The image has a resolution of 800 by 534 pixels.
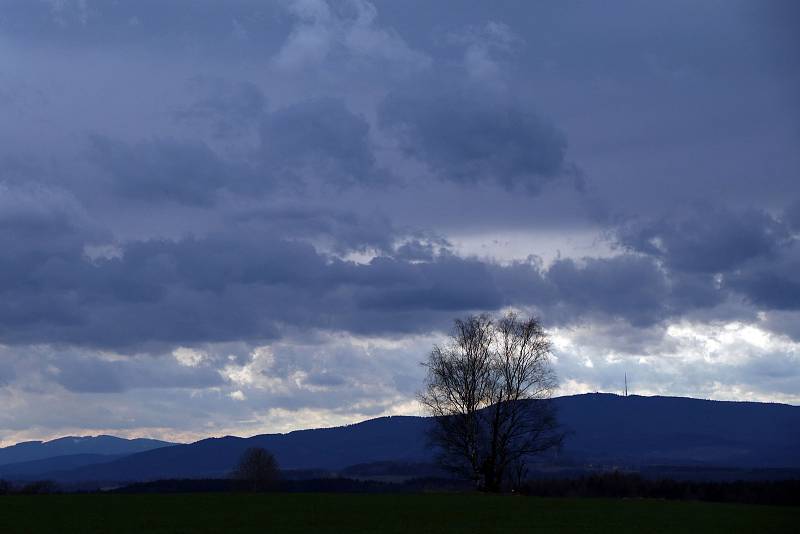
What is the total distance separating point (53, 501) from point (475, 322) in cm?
4201

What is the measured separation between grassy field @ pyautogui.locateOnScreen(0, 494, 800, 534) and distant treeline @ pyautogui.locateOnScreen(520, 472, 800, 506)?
24806 mm

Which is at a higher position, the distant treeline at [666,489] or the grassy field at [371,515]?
the distant treeline at [666,489]

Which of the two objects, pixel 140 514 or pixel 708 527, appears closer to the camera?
pixel 708 527

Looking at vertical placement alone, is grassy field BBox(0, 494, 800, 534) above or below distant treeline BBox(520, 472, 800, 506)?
below

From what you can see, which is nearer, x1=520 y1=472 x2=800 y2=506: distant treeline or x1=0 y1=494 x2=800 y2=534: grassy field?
x1=0 y1=494 x2=800 y2=534: grassy field

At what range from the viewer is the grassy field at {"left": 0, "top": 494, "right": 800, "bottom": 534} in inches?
2419

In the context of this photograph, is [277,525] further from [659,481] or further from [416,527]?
[659,481]

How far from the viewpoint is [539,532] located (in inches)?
2339

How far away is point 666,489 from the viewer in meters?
122

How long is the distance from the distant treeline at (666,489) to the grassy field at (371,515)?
24.8 metres

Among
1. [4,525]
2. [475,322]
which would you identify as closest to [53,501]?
[4,525]

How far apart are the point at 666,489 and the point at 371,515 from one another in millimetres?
61384

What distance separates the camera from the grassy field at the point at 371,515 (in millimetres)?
61438

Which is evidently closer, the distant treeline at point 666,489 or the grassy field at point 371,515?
the grassy field at point 371,515
